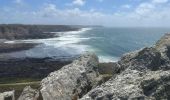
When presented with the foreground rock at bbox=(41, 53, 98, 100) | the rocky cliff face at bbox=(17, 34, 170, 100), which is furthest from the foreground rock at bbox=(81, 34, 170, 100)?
the foreground rock at bbox=(41, 53, 98, 100)

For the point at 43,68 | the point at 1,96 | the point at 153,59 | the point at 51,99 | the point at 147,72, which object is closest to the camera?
the point at 147,72

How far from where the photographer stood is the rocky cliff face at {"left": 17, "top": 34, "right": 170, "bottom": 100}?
6.75 metres

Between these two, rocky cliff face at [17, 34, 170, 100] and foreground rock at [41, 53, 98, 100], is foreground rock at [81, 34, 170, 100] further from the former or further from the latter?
foreground rock at [41, 53, 98, 100]

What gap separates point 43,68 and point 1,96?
75807 millimetres

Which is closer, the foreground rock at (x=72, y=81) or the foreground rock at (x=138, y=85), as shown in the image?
the foreground rock at (x=138, y=85)

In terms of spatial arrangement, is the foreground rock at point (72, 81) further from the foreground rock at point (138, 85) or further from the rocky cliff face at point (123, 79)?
the foreground rock at point (138, 85)

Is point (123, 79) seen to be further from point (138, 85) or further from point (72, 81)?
point (72, 81)

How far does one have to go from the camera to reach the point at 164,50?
9258mm

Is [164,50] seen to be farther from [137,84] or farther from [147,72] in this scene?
[137,84]

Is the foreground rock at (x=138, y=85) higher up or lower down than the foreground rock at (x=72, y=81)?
higher up

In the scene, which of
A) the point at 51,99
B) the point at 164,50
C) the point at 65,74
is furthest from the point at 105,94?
the point at 65,74

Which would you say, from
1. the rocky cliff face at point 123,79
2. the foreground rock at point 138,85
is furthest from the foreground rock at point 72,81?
the foreground rock at point 138,85

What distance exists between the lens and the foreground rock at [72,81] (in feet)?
36.5

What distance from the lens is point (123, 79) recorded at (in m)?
7.55
